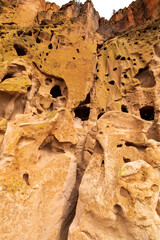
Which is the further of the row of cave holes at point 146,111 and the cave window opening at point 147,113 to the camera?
the cave window opening at point 147,113

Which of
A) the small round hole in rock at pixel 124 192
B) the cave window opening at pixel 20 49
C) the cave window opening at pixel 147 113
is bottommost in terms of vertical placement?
the small round hole in rock at pixel 124 192

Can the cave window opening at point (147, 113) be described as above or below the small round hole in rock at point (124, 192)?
above

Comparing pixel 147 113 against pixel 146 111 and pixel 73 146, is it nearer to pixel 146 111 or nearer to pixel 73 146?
pixel 146 111

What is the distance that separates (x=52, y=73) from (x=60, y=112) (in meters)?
5.63

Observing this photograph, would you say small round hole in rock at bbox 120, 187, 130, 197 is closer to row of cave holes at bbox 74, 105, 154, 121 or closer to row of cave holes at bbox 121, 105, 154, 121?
row of cave holes at bbox 74, 105, 154, 121

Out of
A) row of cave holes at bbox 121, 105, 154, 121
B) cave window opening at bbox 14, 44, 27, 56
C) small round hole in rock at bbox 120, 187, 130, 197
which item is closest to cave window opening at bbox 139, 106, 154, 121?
row of cave holes at bbox 121, 105, 154, 121

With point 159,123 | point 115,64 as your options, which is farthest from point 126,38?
point 159,123

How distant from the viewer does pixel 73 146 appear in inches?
202

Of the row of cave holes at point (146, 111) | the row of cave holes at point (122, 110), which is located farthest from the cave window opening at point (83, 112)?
the row of cave holes at point (146, 111)

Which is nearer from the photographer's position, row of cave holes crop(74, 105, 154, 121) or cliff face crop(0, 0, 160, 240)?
cliff face crop(0, 0, 160, 240)

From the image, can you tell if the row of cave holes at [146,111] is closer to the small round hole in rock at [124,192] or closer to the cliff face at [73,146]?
the cliff face at [73,146]

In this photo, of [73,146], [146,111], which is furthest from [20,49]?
[146,111]

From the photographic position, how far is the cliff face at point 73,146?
2.89 meters

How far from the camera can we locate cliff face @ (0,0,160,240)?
289 cm
